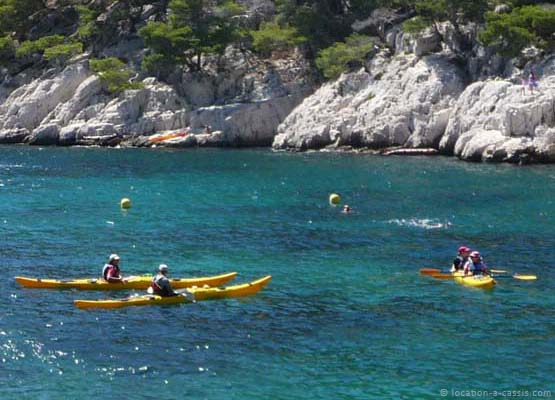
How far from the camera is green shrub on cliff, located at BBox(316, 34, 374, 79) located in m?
99.4

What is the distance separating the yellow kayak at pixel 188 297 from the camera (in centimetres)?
4012

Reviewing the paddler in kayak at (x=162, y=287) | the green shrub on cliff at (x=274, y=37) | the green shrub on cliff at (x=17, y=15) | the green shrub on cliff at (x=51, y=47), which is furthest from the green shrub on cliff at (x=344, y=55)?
the paddler in kayak at (x=162, y=287)

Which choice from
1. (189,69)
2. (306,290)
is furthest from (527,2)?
(306,290)

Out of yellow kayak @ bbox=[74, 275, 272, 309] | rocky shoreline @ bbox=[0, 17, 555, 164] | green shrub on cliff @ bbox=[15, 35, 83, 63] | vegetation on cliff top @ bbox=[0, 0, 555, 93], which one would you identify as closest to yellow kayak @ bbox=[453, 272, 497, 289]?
yellow kayak @ bbox=[74, 275, 272, 309]

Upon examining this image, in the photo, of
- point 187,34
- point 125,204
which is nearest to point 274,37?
point 187,34

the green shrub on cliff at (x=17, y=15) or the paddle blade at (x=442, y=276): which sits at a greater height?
the green shrub on cliff at (x=17, y=15)

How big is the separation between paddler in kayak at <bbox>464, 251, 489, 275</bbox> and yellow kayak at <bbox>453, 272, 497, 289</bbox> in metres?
0.27

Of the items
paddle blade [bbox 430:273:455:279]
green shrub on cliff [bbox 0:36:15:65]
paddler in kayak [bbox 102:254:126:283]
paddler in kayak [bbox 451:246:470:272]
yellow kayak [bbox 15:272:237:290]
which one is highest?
green shrub on cliff [bbox 0:36:15:65]

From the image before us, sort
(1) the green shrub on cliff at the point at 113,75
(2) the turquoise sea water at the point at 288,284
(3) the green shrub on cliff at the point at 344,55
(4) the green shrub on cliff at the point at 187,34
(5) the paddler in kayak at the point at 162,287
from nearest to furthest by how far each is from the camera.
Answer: (2) the turquoise sea water at the point at 288,284
(5) the paddler in kayak at the point at 162,287
(3) the green shrub on cliff at the point at 344,55
(4) the green shrub on cliff at the point at 187,34
(1) the green shrub on cliff at the point at 113,75

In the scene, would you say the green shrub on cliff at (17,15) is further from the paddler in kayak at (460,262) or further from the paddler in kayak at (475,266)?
the paddler in kayak at (475,266)

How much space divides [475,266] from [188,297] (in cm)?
1279

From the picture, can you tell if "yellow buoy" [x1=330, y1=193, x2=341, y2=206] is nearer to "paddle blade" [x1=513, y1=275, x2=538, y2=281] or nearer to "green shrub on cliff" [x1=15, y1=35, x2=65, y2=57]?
"paddle blade" [x1=513, y1=275, x2=538, y2=281]

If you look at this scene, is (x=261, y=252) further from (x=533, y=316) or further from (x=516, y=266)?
(x=533, y=316)

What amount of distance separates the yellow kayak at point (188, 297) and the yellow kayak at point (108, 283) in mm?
1322
